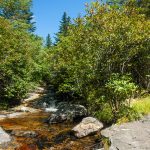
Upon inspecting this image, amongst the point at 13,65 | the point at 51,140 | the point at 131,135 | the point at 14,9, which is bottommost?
the point at 51,140

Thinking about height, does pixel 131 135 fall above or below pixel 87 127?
above

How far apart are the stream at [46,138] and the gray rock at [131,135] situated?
1.54 m

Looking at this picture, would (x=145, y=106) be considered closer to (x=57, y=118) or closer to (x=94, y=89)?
(x=94, y=89)

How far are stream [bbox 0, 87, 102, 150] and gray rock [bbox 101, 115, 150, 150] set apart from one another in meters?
1.54

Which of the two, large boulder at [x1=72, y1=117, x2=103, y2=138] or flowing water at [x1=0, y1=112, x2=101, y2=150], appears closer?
flowing water at [x1=0, y1=112, x2=101, y2=150]

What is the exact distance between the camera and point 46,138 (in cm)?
1906

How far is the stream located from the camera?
1678 cm

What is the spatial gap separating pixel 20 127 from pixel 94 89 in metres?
5.96

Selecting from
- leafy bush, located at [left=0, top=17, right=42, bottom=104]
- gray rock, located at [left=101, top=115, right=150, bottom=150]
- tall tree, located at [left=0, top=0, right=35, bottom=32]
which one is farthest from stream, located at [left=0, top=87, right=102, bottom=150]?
tall tree, located at [left=0, top=0, right=35, bottom=32]

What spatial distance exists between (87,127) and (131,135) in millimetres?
5571

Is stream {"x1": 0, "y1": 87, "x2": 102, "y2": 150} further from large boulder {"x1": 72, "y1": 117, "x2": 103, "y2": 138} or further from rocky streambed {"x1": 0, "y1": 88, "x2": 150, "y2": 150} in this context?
large boulder {"x1": 72, "y1": 117, "x2": 103, "y2": 138}

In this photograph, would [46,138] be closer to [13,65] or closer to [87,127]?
[87,127]

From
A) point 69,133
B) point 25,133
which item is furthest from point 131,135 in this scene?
point 25,133

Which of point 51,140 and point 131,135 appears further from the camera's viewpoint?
point 51,140
